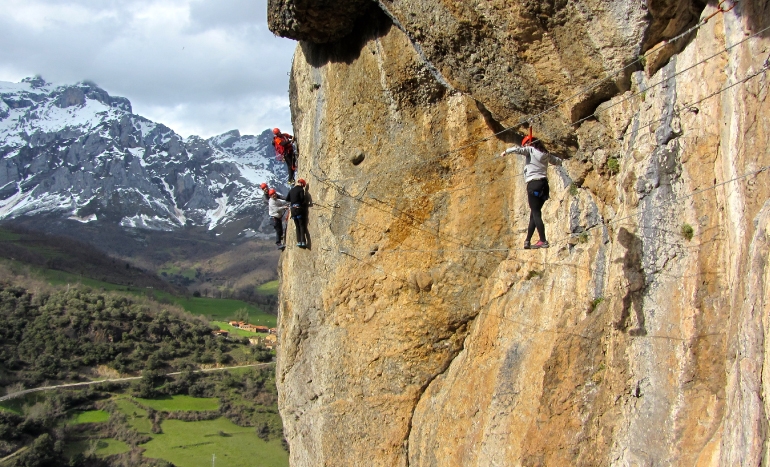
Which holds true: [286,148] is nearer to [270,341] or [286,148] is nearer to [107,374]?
[107,374]

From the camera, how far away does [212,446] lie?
4800 cm

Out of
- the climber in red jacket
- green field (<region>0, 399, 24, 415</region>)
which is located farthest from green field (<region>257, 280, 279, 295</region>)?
the climber in red jacket

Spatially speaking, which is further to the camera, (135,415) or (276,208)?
(135,415)


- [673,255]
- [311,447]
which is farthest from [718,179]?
[311,447]

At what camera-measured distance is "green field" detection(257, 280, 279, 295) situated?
473ft

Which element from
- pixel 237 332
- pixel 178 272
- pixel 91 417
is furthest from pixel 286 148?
pixel 178 272

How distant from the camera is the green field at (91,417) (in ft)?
166

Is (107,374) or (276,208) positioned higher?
(276,208)

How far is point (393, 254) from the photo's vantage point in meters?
11.9

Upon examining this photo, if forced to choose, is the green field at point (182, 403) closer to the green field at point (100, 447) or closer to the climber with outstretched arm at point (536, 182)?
the green field at point (100, 447)

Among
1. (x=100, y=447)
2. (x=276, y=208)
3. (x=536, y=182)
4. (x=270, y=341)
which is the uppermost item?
(x=276, y=208)

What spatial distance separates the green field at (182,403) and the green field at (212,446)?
7.68ft

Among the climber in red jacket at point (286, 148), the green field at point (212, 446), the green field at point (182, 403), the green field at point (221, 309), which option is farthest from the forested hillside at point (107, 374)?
the climber in red jacket at point (286, 148)

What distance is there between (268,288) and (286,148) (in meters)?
138
